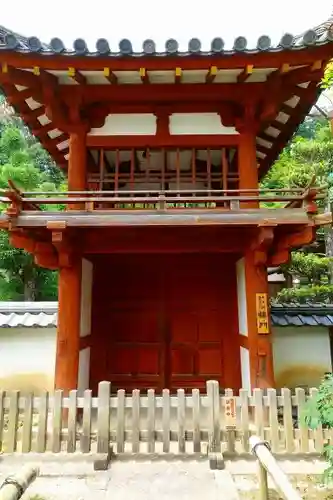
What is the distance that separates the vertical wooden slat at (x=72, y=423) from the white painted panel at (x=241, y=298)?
11.4 feet

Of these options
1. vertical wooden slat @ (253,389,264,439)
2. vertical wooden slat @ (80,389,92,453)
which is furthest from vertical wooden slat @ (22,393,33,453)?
vertical wooden slat @ (253,389,264,439)

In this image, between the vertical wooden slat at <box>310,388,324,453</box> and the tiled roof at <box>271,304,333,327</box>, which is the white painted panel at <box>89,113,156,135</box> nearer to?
the tiled roof at <box>271,304,333,327</box>

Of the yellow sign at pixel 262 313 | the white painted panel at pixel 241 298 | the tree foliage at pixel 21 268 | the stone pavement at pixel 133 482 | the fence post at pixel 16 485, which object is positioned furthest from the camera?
the tree foliage at pixel 21 268

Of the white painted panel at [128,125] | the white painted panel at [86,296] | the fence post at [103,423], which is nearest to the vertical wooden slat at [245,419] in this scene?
the fence post at [103,423]

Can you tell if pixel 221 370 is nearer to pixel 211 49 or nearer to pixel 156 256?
pixel 156 256

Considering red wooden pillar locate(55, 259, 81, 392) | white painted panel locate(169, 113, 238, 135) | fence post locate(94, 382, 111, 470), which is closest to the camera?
fence post locate(94, 382, 111, 470)

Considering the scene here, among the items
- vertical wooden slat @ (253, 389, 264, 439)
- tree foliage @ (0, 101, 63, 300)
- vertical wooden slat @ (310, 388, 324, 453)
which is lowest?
vertical wooden slat @ (310, 388, 324, 453)

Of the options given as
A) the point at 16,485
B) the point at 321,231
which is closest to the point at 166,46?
the point at 16,485

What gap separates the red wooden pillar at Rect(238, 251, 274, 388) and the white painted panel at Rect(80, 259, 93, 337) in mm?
3219

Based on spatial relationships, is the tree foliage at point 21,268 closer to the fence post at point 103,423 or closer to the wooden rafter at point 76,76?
the wooden rafter at point 76,76

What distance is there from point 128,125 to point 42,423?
5.56 metres

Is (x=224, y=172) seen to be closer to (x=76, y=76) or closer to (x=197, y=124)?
(x=197, y=124)

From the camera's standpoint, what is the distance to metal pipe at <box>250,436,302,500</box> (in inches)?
98.1

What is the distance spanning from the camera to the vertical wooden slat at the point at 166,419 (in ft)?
17.2
